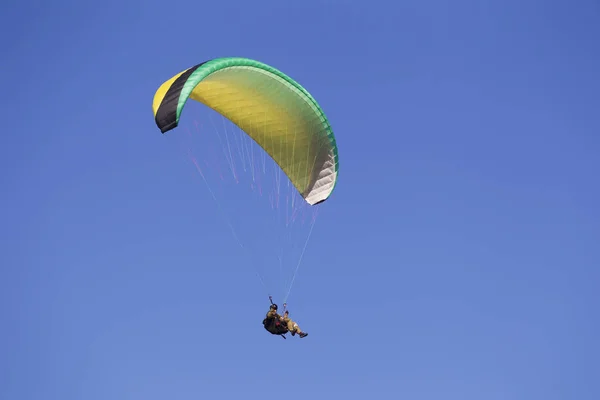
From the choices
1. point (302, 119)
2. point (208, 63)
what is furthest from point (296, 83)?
point (208, 63)

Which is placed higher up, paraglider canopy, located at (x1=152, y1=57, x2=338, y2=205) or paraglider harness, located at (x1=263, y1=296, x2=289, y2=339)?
paraglider canopy, located at (x1=152, y1=57, x2=338, y2=205)

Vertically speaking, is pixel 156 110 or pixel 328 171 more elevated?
pixel 328 171

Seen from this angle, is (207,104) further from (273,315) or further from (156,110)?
(273,315)

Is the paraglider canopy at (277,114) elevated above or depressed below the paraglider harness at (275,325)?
Answer: above

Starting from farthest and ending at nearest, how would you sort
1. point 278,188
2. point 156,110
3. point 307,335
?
1. point 278,188
2. point 307,335
3. point 156,110

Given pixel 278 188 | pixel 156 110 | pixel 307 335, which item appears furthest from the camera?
pixel 278 188

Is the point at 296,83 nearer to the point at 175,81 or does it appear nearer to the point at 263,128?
the point at 263,128

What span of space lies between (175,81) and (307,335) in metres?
7.06

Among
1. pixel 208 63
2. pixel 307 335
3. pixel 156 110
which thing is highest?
pixel 208 63

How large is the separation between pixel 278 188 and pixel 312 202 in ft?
5.47

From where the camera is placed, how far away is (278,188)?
28.5 meters

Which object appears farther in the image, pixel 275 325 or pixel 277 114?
pixel 277 114

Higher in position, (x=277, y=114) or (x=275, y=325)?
(x=277, y=114)

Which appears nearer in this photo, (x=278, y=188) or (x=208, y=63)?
(x=208, y=63)
